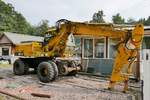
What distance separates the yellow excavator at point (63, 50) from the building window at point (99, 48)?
266 centimetres

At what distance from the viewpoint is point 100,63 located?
734 inches

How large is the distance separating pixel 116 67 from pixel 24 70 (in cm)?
728

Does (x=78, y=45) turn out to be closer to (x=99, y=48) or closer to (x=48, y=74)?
(x=99, y=48)

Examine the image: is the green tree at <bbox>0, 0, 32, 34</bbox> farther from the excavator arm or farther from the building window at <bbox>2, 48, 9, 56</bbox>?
the excavator arm

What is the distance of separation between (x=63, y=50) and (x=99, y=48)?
3.90m

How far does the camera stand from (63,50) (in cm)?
1602

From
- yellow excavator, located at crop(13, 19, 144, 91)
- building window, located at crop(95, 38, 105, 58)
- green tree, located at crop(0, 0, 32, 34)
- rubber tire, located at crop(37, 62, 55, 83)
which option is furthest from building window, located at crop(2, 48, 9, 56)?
green tree, located at crop(0, 0, 32, 34)

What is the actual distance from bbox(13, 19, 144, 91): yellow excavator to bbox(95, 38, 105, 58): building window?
2.66 metres

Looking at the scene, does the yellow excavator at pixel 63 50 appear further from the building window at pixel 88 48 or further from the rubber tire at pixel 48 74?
the building window at pixel 88 48

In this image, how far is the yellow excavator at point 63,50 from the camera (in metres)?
11.6

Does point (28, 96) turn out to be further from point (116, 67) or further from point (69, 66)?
point (69, 66)

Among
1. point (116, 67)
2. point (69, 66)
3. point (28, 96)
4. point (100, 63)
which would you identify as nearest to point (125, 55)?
point (116, 67)

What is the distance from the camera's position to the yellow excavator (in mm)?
11570

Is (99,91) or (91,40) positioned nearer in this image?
(99,91)
